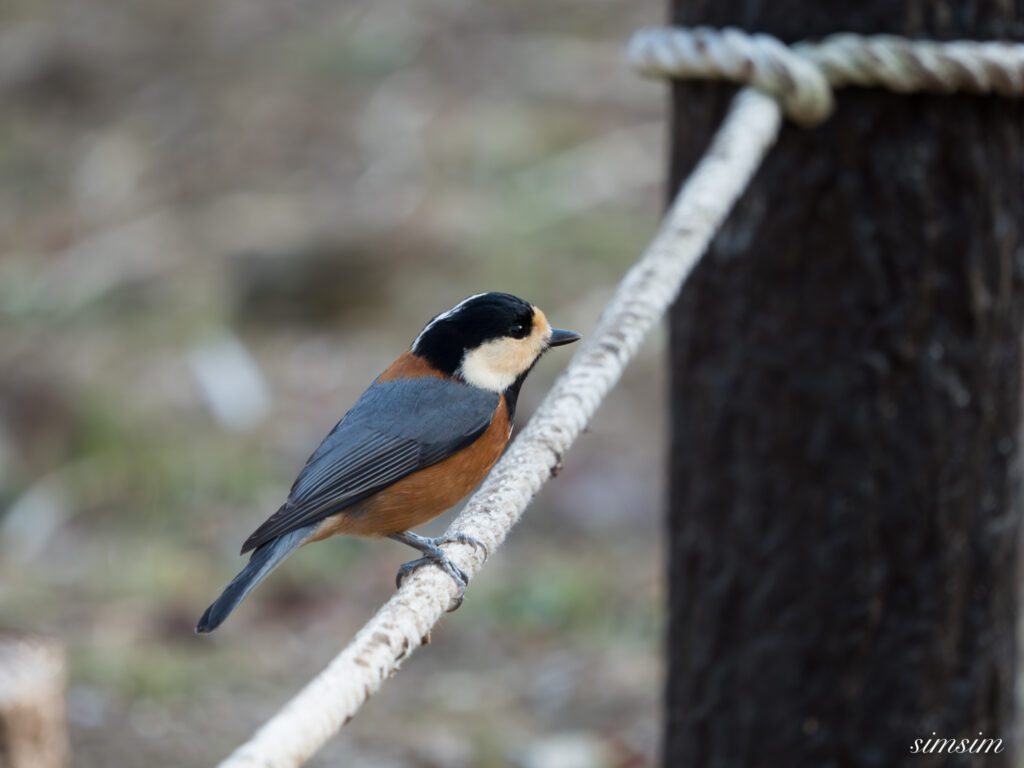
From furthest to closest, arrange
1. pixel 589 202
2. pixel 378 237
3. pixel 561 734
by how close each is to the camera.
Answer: pixel 589 202 → pixel 378 237 → pixel 561 734

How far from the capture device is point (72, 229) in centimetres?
671

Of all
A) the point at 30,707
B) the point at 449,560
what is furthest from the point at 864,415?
the point at 30,707

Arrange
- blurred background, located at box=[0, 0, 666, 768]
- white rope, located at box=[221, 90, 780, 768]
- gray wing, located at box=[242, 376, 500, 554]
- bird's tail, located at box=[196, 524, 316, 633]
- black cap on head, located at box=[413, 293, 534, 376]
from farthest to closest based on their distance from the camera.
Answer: blurred background, located at box=[0, 0, 666, 768] < black cap on head, located at box=[413, 293, 534, 376] < gray wing, located at box=[242, 376, 500, 554] < bird's tail, located at box=[196, 524, 316, 633] < white rope, located at box=[221, 90, 780, 768]

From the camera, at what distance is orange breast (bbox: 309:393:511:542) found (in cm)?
190

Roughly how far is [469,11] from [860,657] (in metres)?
7.36

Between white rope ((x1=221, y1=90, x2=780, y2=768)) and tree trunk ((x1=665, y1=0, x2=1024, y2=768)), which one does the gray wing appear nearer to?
white rope ((x1=221, y1=90, x2=780, y2=768))

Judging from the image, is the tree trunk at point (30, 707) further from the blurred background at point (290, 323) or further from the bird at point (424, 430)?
the bird at point (424, 430)

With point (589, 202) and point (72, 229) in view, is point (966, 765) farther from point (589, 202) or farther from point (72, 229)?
point (72, 229)

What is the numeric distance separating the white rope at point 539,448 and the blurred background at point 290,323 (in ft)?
3.68

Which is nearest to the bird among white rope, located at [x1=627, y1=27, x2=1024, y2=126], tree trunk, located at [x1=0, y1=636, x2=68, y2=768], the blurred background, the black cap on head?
the black cap on head

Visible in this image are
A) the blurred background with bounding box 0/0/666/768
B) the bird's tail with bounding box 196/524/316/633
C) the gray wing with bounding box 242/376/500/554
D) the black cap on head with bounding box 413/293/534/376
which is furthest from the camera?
the blurred background with bounding box 0/0/666/768

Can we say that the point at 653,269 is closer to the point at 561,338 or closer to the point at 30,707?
the point at 561,338

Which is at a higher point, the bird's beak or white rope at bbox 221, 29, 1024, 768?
white rope at bbox 221, 29, 1024, 768

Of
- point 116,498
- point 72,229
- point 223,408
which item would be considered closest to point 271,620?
point 116,498
